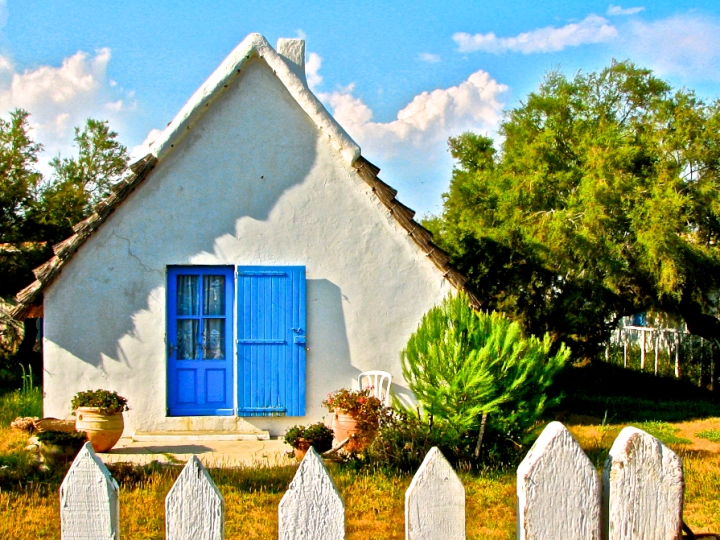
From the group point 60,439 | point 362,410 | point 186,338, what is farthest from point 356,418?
point 60,439

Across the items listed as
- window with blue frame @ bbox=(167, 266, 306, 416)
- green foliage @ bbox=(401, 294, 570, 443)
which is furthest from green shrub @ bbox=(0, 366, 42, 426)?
A: green foliage @ bbox=(401, 294, 570, 443)

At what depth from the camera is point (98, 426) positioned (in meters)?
8.06

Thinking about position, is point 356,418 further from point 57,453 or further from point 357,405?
point 57,453

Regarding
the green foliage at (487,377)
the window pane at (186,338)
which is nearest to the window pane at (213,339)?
the window pane at (186,338)

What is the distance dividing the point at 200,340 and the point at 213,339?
17 cm

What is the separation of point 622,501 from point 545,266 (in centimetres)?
1011

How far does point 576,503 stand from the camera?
89.0 inches

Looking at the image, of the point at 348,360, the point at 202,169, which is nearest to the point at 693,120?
the point at 348,360

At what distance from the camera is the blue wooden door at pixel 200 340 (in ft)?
30.6

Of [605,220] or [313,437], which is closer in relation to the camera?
[313,437]

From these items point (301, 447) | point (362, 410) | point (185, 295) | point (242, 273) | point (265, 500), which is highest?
point (242, 273)

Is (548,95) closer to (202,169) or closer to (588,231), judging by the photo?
(588,231)

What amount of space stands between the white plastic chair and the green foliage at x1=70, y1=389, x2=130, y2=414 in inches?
119

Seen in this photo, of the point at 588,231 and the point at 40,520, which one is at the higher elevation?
the point at 588,231
